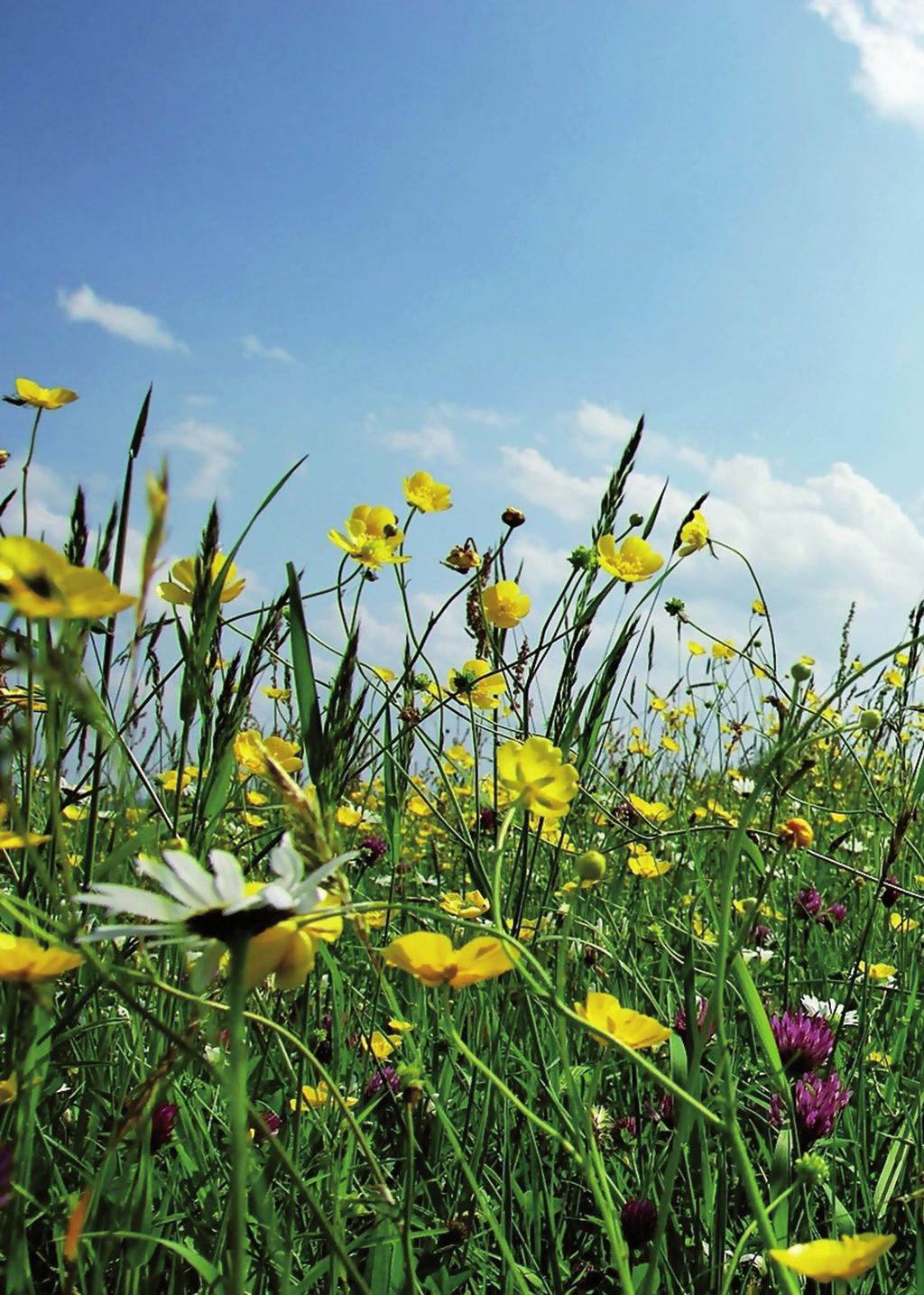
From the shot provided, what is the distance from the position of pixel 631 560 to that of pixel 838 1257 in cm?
98

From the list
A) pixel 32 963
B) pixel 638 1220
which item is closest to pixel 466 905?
pixel 638 1220

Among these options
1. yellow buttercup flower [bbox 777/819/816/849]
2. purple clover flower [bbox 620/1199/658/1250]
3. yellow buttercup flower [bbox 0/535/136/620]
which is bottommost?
purple clover flower [bbox 620/1199/658/1250]

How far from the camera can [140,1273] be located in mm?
894

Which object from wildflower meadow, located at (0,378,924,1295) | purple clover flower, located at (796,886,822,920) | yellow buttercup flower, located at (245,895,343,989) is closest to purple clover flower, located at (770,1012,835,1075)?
wildflower meadow, located at (0,378,924,1295)

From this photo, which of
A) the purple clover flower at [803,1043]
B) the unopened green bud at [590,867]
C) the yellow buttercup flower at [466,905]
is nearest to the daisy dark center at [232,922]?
the unopened green bud at [590,867]

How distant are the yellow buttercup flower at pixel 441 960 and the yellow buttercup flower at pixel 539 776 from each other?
14cm

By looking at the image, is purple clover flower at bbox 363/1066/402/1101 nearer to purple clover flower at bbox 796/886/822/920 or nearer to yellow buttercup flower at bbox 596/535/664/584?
yellow buttercup flower at bbox 596/535/664/584

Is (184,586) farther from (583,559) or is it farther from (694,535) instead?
(694,535)

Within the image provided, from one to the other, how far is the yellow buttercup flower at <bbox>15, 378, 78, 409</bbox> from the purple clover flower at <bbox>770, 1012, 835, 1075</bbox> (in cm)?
121

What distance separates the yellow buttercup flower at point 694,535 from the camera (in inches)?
61.1

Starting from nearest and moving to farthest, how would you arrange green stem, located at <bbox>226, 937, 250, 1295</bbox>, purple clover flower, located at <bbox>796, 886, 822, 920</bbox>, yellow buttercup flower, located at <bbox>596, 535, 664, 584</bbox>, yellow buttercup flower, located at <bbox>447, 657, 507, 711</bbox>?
1. green stem, located at <bbox>226, 937, 250, 1295</bbox>
2. yellow buttercup flower, located at <bbox>596, 535, 664, 584</bbox>
3. yellow buttercup flower, located at <bbox>447, 657, 507, 711</bbox>
4. purple clover flower, located at <bbox>796, 886, 822, 920</bbox>

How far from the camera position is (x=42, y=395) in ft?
4.77

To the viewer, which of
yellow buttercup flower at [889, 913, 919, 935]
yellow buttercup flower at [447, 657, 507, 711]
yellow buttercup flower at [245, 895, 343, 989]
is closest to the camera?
yellow buttercup flower at [245, 895, 343, 989]

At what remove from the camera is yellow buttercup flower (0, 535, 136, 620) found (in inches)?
16.4
